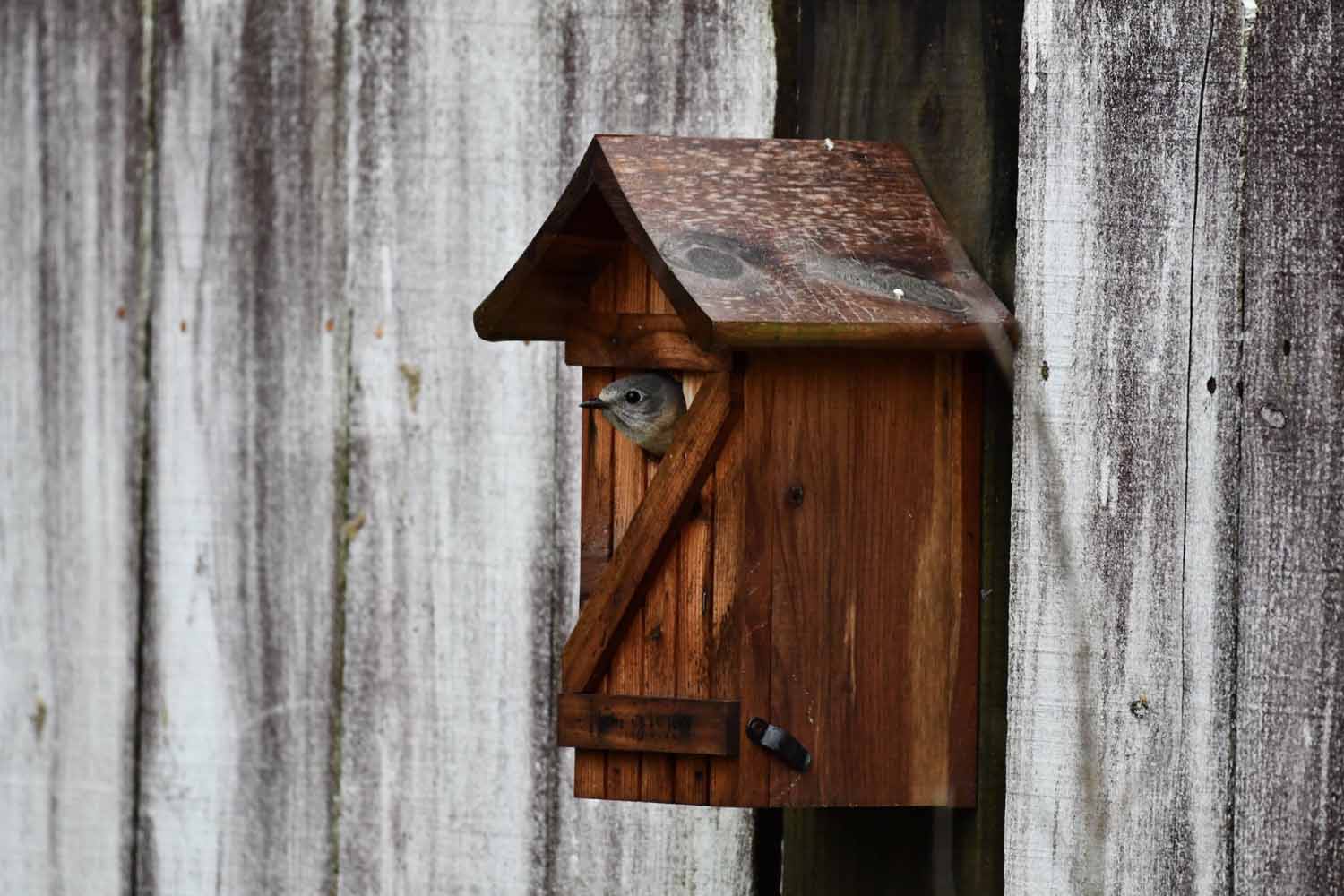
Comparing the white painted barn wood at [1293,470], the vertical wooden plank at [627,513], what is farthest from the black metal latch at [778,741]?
the white painted barn wood at [1293,470]

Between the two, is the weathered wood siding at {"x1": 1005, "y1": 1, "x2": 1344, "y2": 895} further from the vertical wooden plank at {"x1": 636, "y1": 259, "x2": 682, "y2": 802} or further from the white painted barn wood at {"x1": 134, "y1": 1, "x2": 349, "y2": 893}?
the white painted barn wood at {"x1": 134, "y1": 1, "x2": 349, "y2": 893}

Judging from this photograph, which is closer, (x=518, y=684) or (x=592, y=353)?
(x=592, y=353)

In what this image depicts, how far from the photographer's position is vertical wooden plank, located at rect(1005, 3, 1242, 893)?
5.65 ft

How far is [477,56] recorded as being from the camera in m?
2.08

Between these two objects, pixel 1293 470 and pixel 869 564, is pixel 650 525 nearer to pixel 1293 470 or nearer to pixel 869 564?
pixel 869 564

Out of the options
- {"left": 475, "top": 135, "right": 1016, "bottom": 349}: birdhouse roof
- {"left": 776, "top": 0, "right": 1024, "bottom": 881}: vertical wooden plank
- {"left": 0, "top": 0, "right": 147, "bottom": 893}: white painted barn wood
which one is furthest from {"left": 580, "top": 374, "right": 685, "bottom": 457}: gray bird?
{"left": 0, "top": 0, "right": 147, "bottom": 893}: white painted barn wood

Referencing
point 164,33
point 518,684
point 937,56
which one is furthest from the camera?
point 164,33

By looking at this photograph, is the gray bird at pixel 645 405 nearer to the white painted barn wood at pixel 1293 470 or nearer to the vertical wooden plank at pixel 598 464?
the vertical wooden plank at pixel 598 464

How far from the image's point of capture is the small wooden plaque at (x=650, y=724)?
153 cm

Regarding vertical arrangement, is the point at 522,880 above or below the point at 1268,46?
below

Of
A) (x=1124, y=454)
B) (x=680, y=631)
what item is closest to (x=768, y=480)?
(x=680, y=631)

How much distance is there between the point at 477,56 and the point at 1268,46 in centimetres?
96

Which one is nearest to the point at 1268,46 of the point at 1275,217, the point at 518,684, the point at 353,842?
the point at 1275,217

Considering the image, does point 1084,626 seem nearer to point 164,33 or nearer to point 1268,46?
point 1268,46
